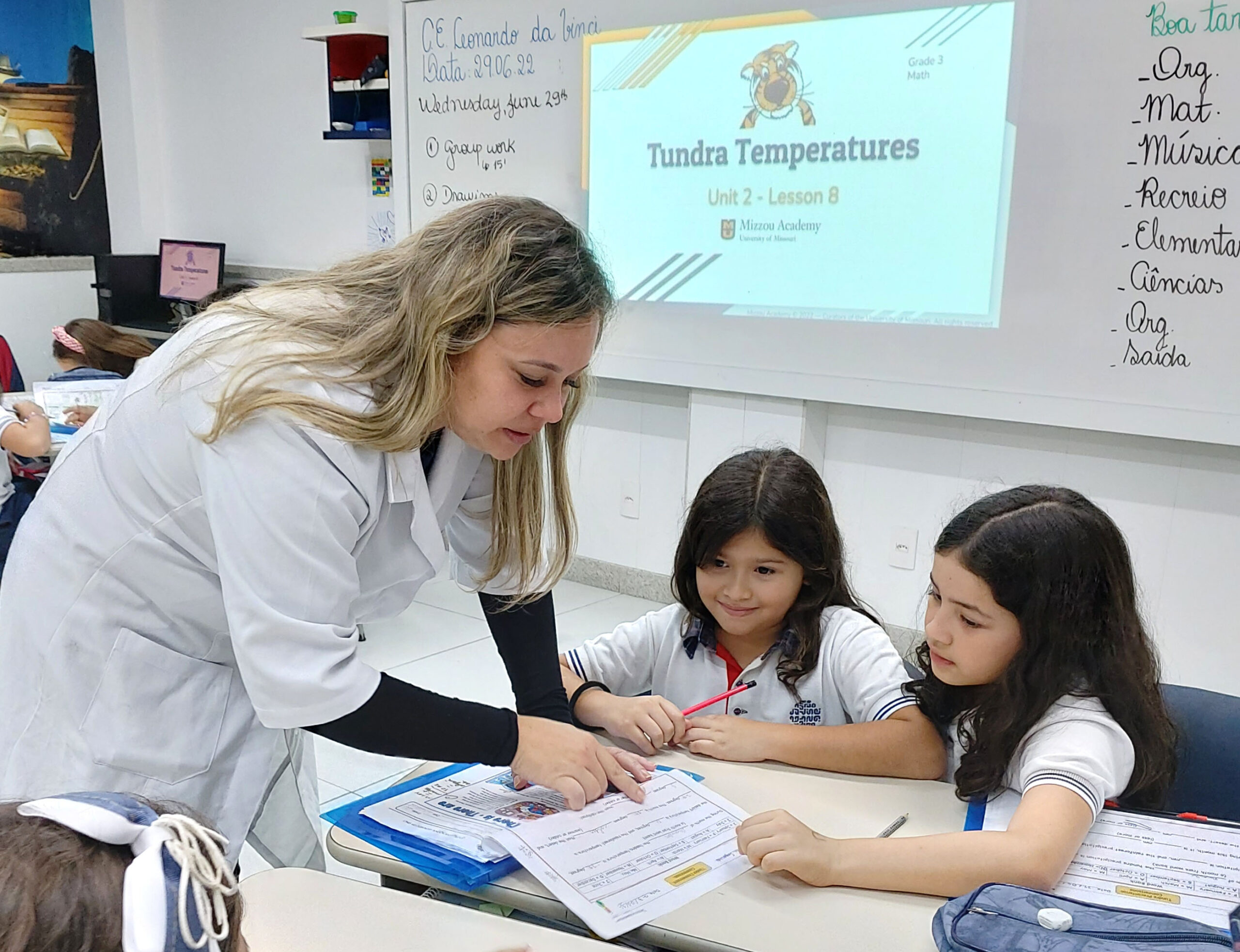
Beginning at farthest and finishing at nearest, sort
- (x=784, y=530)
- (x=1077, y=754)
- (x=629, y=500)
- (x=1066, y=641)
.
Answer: (x=629, y=500), (x=784, y=530), (x=1066, y=641), (x=1077, y=754)

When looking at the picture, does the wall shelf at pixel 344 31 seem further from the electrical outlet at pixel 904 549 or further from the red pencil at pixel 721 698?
the red pencil at pixel 721 698

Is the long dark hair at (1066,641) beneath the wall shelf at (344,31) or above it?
beneath

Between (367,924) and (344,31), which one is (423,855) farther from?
(344,31)

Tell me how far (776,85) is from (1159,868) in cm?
238

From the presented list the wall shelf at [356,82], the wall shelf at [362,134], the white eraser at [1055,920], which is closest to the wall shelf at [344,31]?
the wall shelf at [356,82]

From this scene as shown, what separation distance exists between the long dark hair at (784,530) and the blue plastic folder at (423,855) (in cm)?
58

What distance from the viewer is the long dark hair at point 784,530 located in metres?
1.50

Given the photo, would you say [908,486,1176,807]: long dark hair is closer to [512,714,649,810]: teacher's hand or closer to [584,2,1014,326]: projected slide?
[512,714,649,810]: teacher's hand

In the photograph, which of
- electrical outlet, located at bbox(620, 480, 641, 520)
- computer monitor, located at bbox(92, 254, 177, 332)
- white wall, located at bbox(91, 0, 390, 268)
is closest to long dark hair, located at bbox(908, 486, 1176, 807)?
electrical outlet, located at bbox(620, 480, 641, 520)

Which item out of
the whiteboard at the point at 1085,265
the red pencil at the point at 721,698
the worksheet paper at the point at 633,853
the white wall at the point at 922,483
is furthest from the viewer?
the white wall at the point at 922,483

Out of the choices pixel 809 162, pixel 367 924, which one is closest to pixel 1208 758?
pixel 367 924

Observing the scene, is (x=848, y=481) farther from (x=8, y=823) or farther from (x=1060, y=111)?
(x=8, y=823)

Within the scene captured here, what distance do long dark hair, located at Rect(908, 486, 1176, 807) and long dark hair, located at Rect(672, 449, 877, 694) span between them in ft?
0.98

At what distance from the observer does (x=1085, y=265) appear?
2488 millimetres
